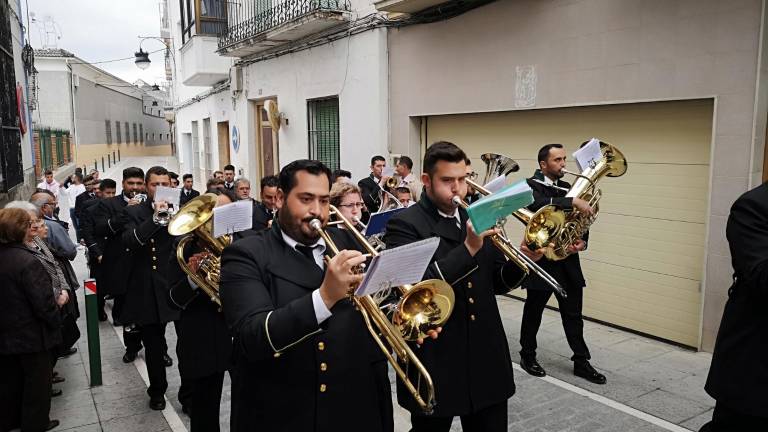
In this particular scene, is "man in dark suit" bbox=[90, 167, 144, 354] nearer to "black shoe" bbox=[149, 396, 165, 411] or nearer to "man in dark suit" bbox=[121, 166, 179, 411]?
→ "man in dark suit" bbox=[121, 166, 179, 411]

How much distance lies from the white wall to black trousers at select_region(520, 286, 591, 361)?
5.36m

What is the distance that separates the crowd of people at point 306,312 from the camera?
2.45 meters

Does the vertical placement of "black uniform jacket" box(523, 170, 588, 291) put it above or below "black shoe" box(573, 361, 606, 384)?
above

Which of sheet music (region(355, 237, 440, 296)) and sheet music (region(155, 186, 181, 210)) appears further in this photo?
sheet music (region(155, 186, 181, 210))

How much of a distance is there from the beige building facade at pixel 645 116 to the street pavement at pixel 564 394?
62 centimetres

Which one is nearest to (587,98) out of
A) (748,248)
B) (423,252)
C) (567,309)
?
(567,309)

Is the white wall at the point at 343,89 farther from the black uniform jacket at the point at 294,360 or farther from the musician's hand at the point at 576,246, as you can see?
the black uniform jacket at the point at 294,360

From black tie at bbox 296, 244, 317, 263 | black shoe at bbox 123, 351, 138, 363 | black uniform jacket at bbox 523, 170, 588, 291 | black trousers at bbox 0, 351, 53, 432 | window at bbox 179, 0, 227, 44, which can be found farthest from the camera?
window at bbox 179, 0, 227, 44

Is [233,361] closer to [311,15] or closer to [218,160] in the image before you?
[311,15]

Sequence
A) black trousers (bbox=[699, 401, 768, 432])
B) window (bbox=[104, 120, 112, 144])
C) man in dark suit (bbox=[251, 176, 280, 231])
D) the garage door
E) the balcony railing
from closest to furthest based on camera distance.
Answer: black trousers (bbox=[699, 401, 768, 432]) < man in dark suit (bbox=[251, 176, 280, 231]) < the garage door < the balcony railing < window (bbox=[104, 120, 112, 144])

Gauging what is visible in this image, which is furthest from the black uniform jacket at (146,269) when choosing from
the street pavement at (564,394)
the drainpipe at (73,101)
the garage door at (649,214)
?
the drainpipe at (73,101)

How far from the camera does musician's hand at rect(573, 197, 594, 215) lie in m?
4.70

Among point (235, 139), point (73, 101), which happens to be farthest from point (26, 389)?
point (73, 101)

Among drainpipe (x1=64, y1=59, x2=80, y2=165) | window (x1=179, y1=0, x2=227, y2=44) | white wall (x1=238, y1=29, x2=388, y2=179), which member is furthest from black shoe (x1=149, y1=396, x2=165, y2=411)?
drainpipe (x1=64, y1=59, x2=80, y2=165)
